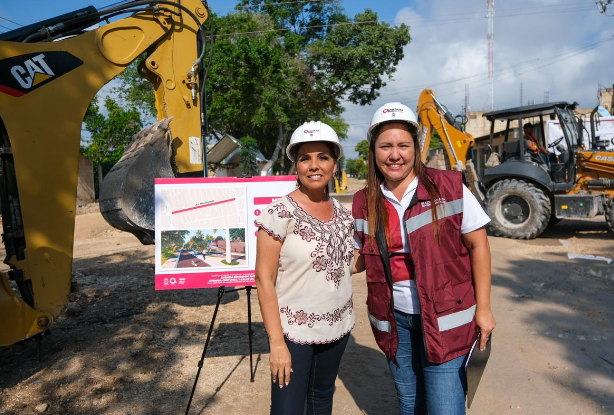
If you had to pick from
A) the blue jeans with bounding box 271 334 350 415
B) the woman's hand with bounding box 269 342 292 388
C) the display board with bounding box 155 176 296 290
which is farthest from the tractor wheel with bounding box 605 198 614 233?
the woman's hand with bounding box 269 342 292 388

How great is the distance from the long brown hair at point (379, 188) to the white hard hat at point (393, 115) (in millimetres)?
38

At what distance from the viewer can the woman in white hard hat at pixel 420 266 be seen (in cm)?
201

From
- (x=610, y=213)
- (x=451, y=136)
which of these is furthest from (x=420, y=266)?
(x=451, y=136)

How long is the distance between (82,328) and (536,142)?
9.26 metres

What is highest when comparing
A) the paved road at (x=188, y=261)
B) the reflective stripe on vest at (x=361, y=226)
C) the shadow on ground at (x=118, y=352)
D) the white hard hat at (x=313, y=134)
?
the white hard hat at (x=313, y=134)

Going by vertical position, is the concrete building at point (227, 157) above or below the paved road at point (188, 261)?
above

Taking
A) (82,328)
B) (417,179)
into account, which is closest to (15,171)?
(82,328)

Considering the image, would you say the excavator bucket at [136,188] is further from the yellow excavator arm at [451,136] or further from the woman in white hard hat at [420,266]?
the yellow excavator arm at [451,136]

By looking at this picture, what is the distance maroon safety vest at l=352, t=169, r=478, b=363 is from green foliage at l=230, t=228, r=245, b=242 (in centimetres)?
152

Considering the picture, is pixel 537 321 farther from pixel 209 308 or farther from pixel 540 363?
pixel 209 308

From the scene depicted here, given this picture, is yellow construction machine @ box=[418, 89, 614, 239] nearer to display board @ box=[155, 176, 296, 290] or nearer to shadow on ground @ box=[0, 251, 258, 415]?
shadow on ground @ box=[0, 251, 258, 415]

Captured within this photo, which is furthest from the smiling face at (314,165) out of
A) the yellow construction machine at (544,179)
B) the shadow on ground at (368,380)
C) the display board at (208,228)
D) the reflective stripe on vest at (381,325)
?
the yellow construction machine at (544,179)

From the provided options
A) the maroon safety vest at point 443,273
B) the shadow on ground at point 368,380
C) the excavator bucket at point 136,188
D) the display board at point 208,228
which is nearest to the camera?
the maroon safety vest at point 443,273

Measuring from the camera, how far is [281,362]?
2.02m
